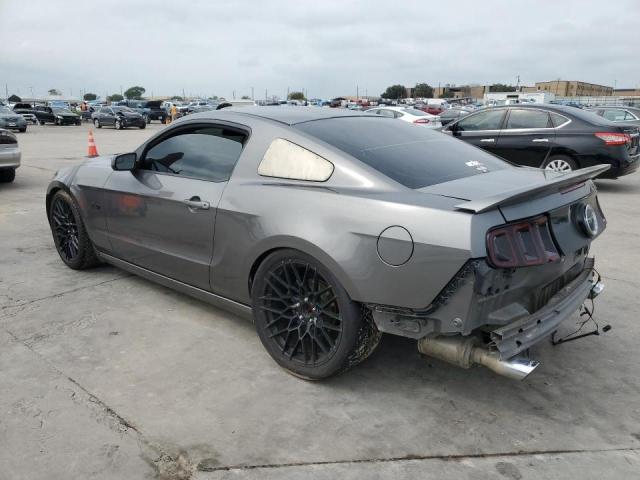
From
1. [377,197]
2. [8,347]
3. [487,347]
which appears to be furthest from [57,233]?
[487,347]

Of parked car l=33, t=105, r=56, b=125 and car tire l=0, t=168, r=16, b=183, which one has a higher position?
car tire l=0, t=168, r=16, b=183

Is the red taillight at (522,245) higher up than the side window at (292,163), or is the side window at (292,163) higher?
the side window at (292,163)

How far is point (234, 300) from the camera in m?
3.35

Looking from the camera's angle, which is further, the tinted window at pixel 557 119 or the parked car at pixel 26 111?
the parked car at pixel 26 111

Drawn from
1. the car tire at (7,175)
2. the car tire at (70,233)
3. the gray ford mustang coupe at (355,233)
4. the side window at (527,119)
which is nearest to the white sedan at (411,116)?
the side window at (527,119)

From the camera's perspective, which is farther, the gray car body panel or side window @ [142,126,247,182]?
side window @ [142,126,247,182]

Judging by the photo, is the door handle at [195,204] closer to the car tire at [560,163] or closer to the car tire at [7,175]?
the car tire at [560,163]

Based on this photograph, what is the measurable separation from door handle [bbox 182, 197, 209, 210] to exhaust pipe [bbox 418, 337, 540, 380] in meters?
1.54

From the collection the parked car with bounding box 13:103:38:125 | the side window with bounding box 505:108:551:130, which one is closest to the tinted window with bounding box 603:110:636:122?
the side window with bounding box 505:108:551:130

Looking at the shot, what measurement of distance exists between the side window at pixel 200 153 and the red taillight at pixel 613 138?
23.9ft

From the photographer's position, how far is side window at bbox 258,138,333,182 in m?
2.96

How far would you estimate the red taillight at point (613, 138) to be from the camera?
860 cm

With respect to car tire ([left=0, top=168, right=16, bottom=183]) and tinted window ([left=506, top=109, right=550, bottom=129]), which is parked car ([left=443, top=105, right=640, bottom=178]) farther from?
car tire ([left=0, top=168, right=16, bottom=183])

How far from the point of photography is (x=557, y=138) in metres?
8.94
